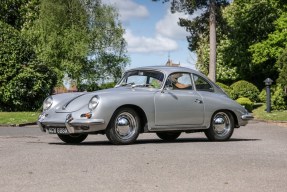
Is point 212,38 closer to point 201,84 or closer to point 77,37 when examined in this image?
point 77,37

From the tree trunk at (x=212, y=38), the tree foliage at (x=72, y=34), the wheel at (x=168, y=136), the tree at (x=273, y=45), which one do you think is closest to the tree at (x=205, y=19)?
the tree trunk at (x=212, y=38)

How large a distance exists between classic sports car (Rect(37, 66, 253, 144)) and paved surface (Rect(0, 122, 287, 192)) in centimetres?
53

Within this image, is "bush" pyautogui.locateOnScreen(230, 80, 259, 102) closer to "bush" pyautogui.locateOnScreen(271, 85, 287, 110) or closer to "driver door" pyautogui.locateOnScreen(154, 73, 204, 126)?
"bush" pyautogui.locateOnScreen(271, 85, 287, 110)

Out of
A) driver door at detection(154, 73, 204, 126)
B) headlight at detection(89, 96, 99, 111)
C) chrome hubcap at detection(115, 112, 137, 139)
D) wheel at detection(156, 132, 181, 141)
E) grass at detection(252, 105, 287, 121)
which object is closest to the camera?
headlight at detection(89, 96, 99, 111)

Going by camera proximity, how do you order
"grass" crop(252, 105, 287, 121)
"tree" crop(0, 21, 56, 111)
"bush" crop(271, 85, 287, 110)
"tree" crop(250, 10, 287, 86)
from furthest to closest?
"tree" crop(250, 10, 287, 86) < "bush" crop(271, 85, 287, 110) < "tree" crop(0, 21, 56, 111) < "grass" crop(252, 105, 287, 121)

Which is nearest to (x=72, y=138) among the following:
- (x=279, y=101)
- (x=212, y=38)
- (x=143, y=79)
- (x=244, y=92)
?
(x=143, y=79)

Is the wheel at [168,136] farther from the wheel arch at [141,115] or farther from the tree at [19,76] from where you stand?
the tree at [19,76]

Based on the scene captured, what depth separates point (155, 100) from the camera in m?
13.1

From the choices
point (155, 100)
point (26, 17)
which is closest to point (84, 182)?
point (155, 100)

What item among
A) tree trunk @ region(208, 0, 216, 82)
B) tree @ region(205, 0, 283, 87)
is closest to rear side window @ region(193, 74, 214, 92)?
tree trunk @ region(208, 0, 216, 82)

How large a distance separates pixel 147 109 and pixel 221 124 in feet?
7.12

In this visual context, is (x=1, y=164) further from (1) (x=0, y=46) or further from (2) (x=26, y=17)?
(2) (x=26, y=17)

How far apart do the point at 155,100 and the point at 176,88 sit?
0.84 m

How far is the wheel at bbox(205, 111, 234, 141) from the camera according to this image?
14055 millimetres
